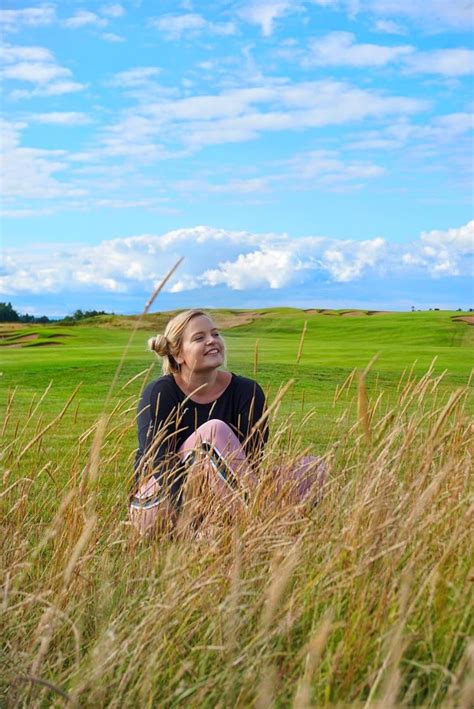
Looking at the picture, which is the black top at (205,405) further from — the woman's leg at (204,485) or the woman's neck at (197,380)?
the woman's leg at (204,485)

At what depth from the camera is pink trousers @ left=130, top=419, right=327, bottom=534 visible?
331cm

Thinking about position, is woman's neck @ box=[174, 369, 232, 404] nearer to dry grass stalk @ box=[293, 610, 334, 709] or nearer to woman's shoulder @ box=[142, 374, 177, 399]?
woman's shoulder @ box=[142, 374, 177, 399]

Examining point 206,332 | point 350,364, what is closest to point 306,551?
point 206,332

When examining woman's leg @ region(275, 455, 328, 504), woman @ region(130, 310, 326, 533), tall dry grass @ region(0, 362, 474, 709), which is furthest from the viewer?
woman @ region(130, 310, 326, 533)

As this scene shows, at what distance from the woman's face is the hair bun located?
110 millimetres

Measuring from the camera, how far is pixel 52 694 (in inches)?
98.0

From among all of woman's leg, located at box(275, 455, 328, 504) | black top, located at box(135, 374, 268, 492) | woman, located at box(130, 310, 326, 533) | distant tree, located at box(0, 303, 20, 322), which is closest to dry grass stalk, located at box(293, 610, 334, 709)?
woman's leg, located at box(275, 455, 328, 504)

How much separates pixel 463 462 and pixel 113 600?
1586mm

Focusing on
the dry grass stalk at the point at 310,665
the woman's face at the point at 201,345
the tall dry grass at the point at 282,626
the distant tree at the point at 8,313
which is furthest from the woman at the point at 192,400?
the distant tree at the point at 8,313

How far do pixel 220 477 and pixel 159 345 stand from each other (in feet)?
4.19

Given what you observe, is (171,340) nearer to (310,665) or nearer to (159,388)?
(159,388)

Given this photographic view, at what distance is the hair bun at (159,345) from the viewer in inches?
180

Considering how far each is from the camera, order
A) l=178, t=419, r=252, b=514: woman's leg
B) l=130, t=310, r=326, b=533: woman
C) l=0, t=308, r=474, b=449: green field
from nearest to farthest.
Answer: l=178, t=419, r=252, b=514: woman's leg, l=130, t=310, r=326, b=533: woman, l=0, t=308, r=474, b=449: green field

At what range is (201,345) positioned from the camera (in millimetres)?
4477
